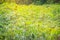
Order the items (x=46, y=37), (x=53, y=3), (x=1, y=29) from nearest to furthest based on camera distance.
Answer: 1. (x=46, y=37)
2. (x=1, y=29)
3. (x=53, y=3)

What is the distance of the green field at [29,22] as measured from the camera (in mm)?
3758

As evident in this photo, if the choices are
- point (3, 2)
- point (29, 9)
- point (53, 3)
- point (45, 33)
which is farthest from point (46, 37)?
point (3, 2)

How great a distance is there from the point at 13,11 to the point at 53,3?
1211 millimetres

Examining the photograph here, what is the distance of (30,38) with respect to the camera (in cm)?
370

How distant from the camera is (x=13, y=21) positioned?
4.29m

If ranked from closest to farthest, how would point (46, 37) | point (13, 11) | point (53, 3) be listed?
point (46, 37) → point (13, 11) → point (53, 3)

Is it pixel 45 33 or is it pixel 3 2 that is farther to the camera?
pixel 3 2

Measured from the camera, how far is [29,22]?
420 centimetres

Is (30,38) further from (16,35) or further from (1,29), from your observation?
(1,29)

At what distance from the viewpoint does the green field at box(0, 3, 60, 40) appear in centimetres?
376

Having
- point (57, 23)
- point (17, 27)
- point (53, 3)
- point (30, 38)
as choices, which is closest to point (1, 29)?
point (17, 27)

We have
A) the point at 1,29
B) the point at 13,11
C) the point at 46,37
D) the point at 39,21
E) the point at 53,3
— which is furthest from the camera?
the point at 53,3

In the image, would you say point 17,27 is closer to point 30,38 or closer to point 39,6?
point 30,38

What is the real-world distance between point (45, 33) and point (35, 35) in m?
0.21
